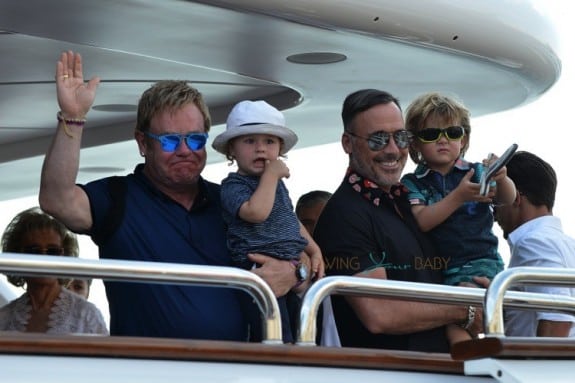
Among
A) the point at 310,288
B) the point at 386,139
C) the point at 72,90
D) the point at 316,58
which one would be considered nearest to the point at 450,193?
the point at 386,139

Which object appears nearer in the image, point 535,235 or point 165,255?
point 165,255

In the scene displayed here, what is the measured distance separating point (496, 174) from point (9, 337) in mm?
1959

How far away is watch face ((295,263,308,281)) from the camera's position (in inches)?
173

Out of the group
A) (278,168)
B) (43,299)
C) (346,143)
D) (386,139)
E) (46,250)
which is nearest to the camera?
(278,168)

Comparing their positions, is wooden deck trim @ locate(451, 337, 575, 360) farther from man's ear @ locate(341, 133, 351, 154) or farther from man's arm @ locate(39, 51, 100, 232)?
man's arm @ locate(39, 51, 100, 232)

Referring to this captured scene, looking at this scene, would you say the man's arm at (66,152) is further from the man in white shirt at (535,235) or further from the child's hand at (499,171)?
the man in white shirt at (535,235)

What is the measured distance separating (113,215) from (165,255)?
0.20 m

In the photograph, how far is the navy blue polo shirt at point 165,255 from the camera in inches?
162

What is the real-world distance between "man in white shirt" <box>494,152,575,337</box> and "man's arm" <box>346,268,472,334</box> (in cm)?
47

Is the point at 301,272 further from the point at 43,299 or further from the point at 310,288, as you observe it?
the point at 43,299

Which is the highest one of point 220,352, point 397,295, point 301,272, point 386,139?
point 386,139

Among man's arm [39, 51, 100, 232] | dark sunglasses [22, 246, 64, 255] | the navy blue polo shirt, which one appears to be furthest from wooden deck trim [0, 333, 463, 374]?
dark sunglasses [22, 246, 64, 255]

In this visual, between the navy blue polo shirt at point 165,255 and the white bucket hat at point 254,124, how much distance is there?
0.75 ft

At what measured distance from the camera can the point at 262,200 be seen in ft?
14.0
